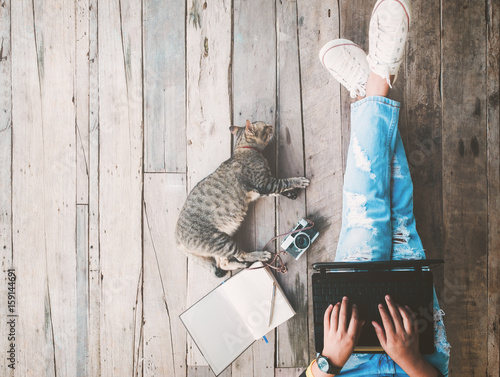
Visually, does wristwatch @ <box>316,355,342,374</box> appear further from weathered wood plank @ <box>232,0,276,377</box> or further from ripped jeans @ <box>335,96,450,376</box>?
weathered wood plank @ <box>232,0,276,377</box>

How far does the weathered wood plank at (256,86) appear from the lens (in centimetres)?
146

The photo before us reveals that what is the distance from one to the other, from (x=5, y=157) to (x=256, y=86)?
1258 millimetres

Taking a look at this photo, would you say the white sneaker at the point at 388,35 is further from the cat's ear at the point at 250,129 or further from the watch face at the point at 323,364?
the watch face at the point at 323,364

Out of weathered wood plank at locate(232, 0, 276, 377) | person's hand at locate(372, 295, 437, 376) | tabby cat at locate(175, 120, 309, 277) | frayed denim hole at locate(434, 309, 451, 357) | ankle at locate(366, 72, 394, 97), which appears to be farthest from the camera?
weathered wood plank at locate(232, 0, 276, 377)

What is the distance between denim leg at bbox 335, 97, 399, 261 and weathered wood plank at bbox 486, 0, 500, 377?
22.6 inches

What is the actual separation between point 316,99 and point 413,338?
3.36 feet

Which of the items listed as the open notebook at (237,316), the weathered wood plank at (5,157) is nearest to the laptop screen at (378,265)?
the open notebook at (237,316)

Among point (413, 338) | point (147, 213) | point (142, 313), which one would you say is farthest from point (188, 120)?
point (413, 338)

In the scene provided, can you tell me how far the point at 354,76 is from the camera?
137 centimetres

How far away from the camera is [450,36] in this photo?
1420 millimetres

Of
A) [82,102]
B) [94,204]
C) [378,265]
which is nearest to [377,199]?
[378,265]

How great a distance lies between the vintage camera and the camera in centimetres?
140

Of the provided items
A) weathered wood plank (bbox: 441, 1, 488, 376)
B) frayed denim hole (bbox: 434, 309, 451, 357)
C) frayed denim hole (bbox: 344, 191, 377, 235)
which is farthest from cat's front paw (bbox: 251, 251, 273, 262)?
weathered wood plank (bbox: 441, 1, 488, 376)

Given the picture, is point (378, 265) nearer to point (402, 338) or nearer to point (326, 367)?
point (402, 338)
